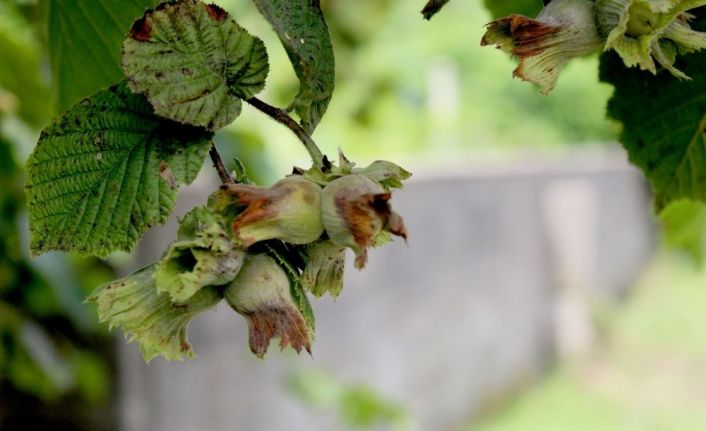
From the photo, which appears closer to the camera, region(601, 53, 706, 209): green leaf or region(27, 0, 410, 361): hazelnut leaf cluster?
region(27, 0, 410, 361): hazelnut leaf cluster

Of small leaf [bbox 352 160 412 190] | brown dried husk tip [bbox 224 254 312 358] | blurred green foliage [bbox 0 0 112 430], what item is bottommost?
brown dried husk tip [bbox 224 254 312 358]

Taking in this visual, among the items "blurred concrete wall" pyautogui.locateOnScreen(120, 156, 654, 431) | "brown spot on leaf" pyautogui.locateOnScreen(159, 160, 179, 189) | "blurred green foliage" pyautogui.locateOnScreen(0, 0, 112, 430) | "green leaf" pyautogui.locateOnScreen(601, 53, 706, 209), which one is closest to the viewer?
"brown spot on leaf" pyautogui.locateOnScreen(159, 160, 179, 189)

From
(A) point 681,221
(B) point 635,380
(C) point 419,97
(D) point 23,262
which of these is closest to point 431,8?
(A) point 681,221

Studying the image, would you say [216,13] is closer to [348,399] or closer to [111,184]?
[111,184]

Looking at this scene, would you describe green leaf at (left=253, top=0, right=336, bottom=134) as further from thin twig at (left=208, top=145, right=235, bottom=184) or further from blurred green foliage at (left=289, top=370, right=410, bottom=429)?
blurred green foliage at (left=289, top=370, right=410, bottom=429)

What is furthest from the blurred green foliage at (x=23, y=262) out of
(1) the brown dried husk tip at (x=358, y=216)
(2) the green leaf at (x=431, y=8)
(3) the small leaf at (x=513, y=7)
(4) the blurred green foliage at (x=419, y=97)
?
(1) the brown dried husk tip at (x=358, y=216)

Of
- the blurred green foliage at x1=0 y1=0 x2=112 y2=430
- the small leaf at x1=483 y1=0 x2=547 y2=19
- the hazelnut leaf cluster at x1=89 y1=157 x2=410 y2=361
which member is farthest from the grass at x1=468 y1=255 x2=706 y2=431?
the hazelnut leaf cluster at x1=89 y1=157 x2=410 y2=361

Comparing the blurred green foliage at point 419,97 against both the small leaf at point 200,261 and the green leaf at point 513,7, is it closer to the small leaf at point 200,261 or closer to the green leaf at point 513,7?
the green leaf at point 513,7
